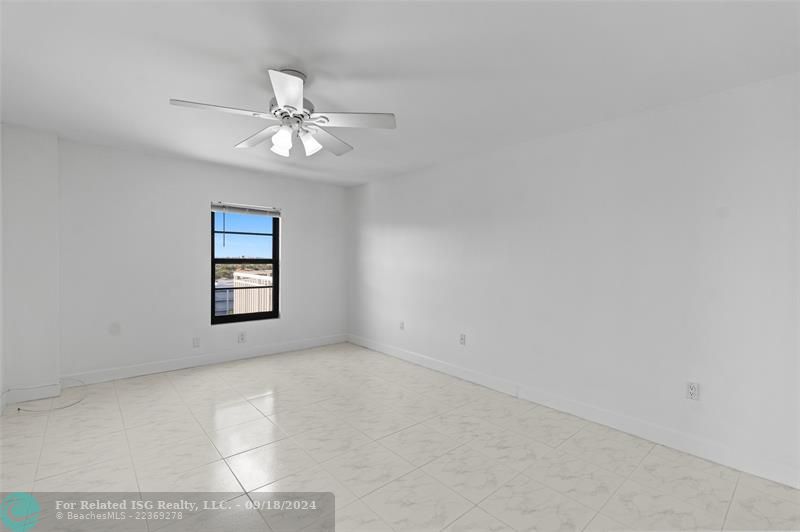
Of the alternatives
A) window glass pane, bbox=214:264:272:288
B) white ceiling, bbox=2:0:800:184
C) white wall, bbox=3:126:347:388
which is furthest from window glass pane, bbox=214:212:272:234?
white ceiling, bbox=2:0:800:184

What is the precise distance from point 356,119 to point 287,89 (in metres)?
0.45

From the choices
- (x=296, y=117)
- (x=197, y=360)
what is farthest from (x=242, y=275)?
(x=296, y=117)

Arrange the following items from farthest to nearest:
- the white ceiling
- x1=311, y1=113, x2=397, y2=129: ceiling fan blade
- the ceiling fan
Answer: x1=311, y1=113, x2=397, y2=129: ceiling fan blade → the ceiling fan → the white ceiling

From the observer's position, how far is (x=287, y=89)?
1.97 m

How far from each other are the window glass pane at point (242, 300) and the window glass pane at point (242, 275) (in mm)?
78

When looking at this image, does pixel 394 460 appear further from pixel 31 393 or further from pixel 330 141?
pixel 31 393

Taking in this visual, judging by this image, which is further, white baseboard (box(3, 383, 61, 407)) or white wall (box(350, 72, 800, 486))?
white baseboard (box(3, 383, 61, 407))

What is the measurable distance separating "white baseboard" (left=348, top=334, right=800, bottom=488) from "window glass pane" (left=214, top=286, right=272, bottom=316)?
267cm

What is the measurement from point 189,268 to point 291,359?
1.66 metres

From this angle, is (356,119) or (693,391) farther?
(693,391)

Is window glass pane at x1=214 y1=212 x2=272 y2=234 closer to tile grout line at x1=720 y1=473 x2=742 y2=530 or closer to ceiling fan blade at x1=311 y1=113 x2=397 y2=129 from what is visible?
ceiling fan blade at x1=311 y1=113 x2=397 y2=129

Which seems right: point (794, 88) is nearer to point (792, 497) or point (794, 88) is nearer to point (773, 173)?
point (773, 173)

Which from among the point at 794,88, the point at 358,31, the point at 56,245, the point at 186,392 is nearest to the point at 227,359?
the point at 186,392

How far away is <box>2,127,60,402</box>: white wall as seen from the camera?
10.6ft
